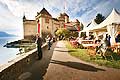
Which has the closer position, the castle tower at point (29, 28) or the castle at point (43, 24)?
the castle at point (43, 24)

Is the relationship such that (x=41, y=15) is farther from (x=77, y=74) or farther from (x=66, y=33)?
(x=77, y=74)

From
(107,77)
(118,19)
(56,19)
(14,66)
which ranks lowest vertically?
(107,77)

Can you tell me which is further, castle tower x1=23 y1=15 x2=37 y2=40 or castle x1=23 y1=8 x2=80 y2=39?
castle tower x1=23 y1=15 x2=37 y2=40

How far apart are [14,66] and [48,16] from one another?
231 ft

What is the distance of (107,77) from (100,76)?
0.26 meters

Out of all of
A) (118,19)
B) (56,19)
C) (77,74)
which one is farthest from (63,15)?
(77,74)

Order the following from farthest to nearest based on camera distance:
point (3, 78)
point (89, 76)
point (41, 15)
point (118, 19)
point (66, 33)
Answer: point (41, 15) < point (66, 33) < point (118, 19) < point (89, 76) < point (3, 78)

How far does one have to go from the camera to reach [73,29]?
7438 centimetres

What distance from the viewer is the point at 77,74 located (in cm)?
654

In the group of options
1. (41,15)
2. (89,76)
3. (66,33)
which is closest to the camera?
(89,76)

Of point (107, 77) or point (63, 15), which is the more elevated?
point (63, 15)

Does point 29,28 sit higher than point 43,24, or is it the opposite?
point 43,24

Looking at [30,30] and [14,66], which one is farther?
[30,30]

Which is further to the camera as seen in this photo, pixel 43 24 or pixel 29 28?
pixel 29 28
